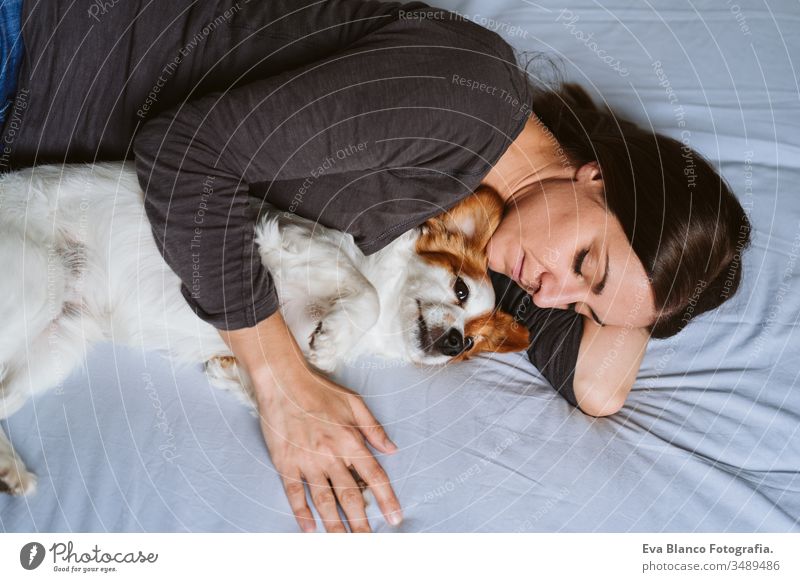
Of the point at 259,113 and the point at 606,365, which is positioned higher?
the point at 259,113

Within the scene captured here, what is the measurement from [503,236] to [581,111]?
0.61m

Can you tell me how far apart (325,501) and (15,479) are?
82 cm

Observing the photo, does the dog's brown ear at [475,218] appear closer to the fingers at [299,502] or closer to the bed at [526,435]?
the bed at [526,435]

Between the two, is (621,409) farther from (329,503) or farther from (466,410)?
(329,503)

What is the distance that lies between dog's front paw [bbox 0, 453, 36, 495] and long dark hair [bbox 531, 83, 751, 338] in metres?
1.77

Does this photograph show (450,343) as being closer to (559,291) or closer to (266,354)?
(559,291)

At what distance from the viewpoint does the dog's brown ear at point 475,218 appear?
208 cm

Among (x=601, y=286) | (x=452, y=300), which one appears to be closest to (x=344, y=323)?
(x=452, y=300)

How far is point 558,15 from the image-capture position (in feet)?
9.50

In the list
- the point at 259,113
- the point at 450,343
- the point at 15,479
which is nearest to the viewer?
the point at 259,113

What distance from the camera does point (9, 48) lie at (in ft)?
6.22

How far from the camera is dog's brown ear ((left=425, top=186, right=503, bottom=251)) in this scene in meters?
2.08

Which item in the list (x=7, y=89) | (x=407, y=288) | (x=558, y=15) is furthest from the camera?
(x=558, y=15)

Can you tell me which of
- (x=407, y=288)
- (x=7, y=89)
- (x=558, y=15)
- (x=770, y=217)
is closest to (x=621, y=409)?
(x=407, y=288)
